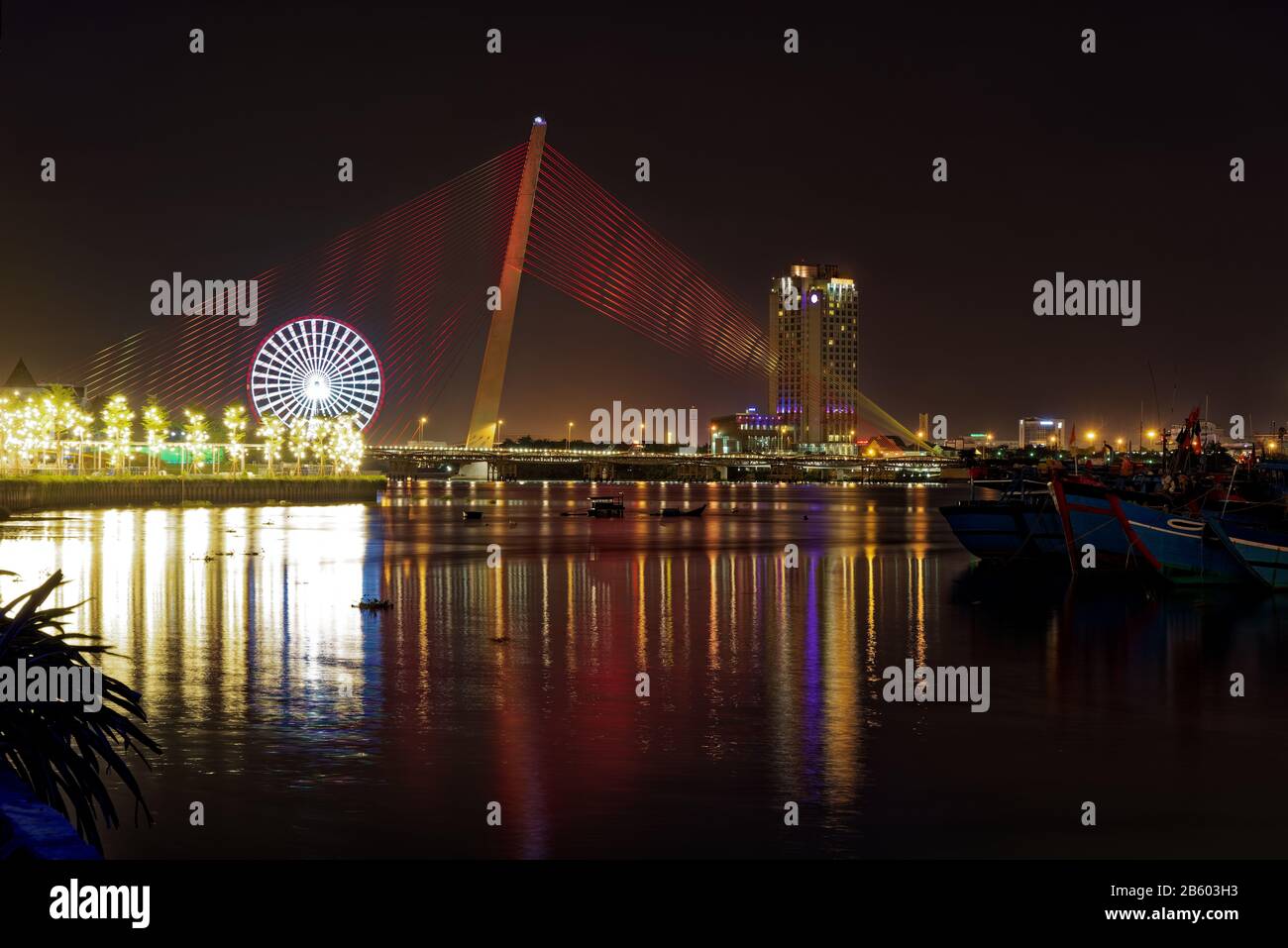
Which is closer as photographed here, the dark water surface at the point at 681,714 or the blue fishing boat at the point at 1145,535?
the dark water surface at the point at 681,714

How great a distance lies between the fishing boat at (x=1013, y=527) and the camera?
37.7 metres

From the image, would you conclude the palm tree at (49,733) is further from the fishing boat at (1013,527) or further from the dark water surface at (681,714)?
the fishing boat at (1013,527)

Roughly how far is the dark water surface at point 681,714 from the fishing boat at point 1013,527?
3987 mm

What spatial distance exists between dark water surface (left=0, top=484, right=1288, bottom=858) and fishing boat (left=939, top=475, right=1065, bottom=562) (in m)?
3.99

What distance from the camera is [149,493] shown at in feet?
246

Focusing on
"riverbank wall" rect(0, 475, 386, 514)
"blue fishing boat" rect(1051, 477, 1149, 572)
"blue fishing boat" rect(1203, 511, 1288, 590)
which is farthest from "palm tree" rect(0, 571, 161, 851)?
"riverbank wall" rect(0, 475, 386, 514)

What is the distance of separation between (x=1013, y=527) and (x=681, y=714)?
994 inches

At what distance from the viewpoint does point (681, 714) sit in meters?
15.1

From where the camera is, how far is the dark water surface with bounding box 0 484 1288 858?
10.4 m

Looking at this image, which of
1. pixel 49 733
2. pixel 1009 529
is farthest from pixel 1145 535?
pixel 49 733

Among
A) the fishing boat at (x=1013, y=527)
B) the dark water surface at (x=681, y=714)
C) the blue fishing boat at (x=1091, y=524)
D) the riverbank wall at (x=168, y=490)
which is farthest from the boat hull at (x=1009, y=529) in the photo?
the riverbank wall at (x=168, y=490)

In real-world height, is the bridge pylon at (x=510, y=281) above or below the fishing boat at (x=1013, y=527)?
above

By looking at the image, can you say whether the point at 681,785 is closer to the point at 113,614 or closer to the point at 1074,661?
the point at 1074,661
